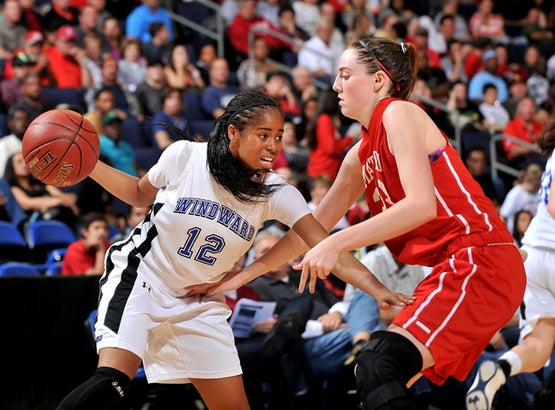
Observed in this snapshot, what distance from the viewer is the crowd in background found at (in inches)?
330

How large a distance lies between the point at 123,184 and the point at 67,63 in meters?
6.09

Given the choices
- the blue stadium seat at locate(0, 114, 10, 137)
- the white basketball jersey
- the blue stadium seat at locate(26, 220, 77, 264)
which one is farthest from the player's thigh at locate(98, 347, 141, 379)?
the blue stadium seat at locate(0, 114, 10, 137)

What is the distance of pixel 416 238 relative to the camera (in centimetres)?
385

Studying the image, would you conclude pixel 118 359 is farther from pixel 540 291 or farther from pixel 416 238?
pixel 540 291

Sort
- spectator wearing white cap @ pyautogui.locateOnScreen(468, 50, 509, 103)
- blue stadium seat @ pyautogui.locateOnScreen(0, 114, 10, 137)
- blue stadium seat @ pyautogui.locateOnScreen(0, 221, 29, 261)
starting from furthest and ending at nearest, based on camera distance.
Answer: spectator wearing white cap @ pyautogui.locateOnScreen(468, 50, 509, 103)
blue stadium seat @ pyautogui.locateOnScreen(0, 114, 10, 137)
blue stadium seat @ pyautogui.locateOnScreen(0, 221, 29, 261)

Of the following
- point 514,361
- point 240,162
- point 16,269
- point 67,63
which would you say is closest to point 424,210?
point 240,162

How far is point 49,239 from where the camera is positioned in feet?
26.1

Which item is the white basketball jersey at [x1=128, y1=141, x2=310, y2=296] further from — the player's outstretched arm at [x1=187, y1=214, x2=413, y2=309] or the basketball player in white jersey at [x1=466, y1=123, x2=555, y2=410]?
the basketball player in white jersey at [x1=466, y1=123, x2=555, y2=410]

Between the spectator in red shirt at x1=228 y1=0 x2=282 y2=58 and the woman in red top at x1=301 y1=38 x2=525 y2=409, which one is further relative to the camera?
the spectator in red shirt at x1=228 y1=0 x2=282 y2=58

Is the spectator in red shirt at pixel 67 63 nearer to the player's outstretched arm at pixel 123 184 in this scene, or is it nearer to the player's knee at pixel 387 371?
the player's outstretched arm at pixel 123 184

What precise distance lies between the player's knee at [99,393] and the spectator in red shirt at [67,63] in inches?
254

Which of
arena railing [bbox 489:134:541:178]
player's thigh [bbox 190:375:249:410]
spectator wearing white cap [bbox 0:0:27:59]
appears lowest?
arena railing [bbox 489:134:541:178]

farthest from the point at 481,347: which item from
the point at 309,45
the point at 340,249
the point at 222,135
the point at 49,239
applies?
the point at 309,45

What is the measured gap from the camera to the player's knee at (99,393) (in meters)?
3.93
